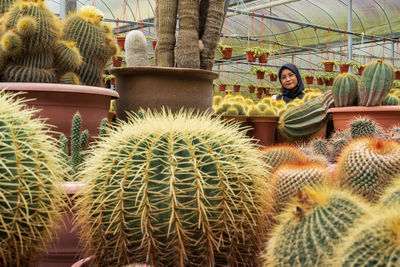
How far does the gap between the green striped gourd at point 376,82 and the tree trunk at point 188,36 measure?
46.0 inches

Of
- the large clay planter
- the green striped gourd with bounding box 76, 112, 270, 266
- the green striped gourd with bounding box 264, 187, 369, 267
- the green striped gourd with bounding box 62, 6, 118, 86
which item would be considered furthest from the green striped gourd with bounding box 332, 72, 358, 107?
the green striped gourd with bounding box 264, 187, 369, 267

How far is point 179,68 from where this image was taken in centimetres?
218

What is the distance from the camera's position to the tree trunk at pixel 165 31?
2.58 meters

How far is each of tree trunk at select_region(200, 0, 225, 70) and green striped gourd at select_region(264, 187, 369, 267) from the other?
181cm

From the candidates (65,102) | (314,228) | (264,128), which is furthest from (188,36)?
(314,228)

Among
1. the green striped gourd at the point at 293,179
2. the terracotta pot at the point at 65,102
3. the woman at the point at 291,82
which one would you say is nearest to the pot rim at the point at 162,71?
the terracotta pot at the point at 65,102

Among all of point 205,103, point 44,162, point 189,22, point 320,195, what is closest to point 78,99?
point 205,103

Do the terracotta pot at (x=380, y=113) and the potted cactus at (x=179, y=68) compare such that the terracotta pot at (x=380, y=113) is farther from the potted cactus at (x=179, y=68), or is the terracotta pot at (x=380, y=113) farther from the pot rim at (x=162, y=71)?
the pot rim at (x=162, y=71)

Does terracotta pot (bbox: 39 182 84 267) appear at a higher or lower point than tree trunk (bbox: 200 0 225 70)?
lower

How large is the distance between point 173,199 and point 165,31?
175 cm

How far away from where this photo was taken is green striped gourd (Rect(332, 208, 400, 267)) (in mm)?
622

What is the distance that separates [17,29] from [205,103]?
926 mm

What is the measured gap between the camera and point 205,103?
2291 mm

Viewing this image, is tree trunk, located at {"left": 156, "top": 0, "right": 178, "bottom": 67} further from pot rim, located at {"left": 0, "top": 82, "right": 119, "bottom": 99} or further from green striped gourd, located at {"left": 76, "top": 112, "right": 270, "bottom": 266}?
green striped gourd, located at {"left": 76, "top": 112, "right": 270, "bottom": 266}
